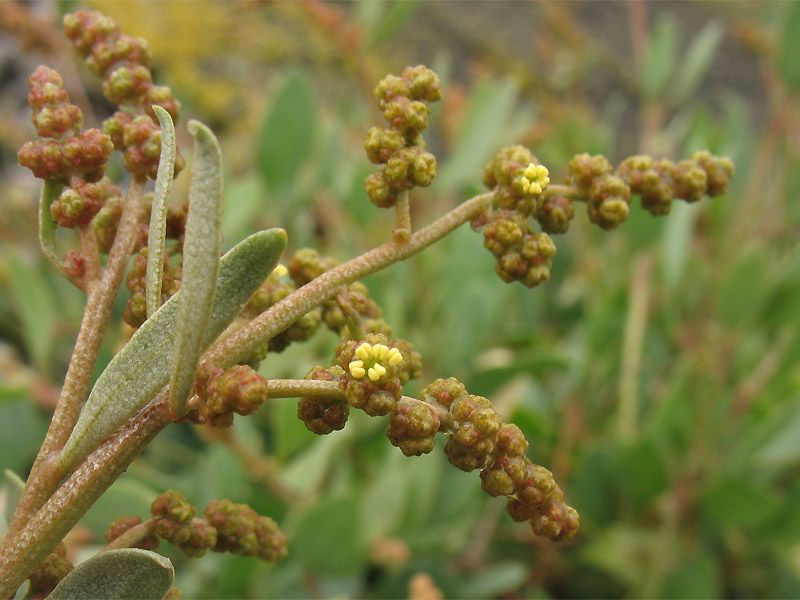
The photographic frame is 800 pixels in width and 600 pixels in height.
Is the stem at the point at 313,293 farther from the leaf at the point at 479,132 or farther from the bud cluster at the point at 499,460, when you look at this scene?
the leaf at the point at 479,132

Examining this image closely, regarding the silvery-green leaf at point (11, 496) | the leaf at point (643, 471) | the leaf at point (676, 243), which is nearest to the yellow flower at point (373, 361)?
the silvery-green leaf at point (11, 496)

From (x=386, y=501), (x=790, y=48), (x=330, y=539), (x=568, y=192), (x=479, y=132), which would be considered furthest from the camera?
(x=479, y=132)

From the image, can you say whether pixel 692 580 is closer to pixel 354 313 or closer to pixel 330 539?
pixel 330 539

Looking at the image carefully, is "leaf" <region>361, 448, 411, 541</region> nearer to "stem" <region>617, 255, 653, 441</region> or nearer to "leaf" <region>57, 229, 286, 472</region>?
"stem" <region>617, 255, 653, 441</region>

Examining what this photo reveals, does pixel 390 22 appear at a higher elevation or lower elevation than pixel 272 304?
higher

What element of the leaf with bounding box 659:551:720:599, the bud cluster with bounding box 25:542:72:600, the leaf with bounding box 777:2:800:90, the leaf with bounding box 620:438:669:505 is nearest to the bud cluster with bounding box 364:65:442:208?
the bud cluster with bounding box 25:542:72:600

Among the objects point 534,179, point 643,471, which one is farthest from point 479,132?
point 534,179
